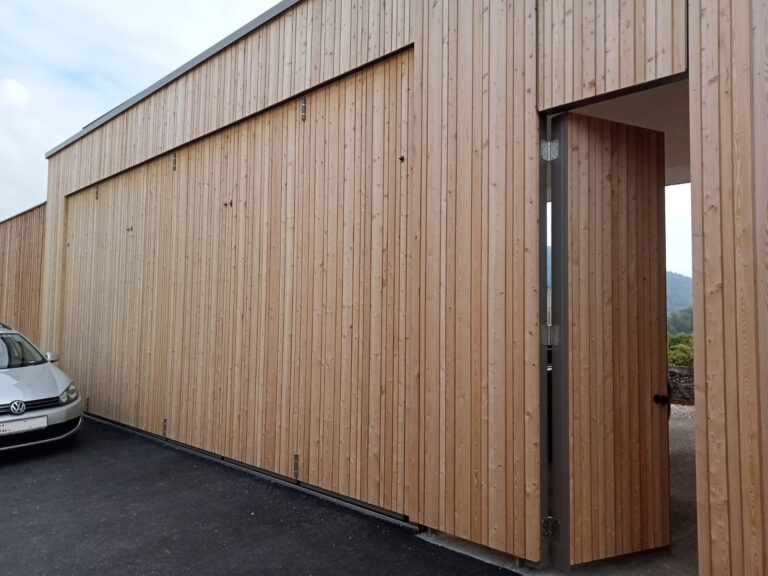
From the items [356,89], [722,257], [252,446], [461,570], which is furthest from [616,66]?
[252,446]

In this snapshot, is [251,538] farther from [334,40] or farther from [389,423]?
[334,40]

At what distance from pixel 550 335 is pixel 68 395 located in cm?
542

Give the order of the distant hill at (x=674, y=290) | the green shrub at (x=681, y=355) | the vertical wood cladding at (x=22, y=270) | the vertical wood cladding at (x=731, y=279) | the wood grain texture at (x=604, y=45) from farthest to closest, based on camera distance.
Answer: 1. the vertical wood cladding at (x=22, y=270)
2. the green shrub at (x=681, y=355)
3. the distant hill at (x=674, y=290)
4. the wood grain texture at (x=604, y=45)
5. the vertical wood cladding at (x=731, y=279)

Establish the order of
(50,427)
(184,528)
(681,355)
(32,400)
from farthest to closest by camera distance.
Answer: (681,355) → (50,427) → (32,400) → (184,528)

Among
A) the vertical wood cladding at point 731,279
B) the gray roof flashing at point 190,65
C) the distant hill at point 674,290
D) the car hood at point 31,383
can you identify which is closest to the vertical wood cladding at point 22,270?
the gray roof flashing at point 190,65

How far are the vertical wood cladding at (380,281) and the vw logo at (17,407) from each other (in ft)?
4.59

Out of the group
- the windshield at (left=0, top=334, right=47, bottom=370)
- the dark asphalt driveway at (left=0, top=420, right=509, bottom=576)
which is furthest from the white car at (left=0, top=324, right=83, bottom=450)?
the dark asphalt driveway at (left=0, top=420, right=509, bottom=576)

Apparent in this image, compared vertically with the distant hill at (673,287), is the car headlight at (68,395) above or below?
below

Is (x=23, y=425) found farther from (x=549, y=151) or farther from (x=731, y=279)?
(x=731, y=279)

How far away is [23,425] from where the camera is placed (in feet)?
17.7

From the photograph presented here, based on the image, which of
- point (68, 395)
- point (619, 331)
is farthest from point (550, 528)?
point (68, 395)

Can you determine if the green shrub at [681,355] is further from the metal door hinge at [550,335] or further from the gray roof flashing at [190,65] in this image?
the gray roof flashing at [190,65]

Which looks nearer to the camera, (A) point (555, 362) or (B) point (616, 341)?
(A) point (555, 362)

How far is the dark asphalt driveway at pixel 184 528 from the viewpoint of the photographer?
3.20 m
